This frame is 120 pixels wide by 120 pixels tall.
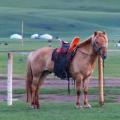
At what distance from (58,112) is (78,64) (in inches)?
63.4

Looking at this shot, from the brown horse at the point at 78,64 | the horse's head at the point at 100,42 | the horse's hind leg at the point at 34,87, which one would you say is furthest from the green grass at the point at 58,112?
the horse's head at the point at 100,42

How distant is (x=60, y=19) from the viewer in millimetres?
128875

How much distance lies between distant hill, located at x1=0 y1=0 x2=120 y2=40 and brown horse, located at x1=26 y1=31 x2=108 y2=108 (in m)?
87.9

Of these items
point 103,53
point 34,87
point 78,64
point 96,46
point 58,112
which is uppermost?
point 96,46

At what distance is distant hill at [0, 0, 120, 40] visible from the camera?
121m

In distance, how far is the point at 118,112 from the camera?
17.1 meters

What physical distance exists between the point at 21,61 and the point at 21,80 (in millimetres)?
14725

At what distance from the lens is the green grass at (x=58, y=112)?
16.0 metres

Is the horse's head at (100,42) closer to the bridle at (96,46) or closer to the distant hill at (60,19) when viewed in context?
the bridle at (96,46)

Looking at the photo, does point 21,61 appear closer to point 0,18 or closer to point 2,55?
point 2,55

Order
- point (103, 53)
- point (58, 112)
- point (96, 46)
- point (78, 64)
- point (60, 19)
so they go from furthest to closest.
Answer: point (60, 19), point (78, 64), point (96, 46), point (103, 53), point (58, 112)

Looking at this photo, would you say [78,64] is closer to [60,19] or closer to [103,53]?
[103,53]

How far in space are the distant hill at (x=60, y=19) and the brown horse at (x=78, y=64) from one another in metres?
87.9

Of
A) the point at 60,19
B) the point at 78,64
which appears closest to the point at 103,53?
the point at 78,64
